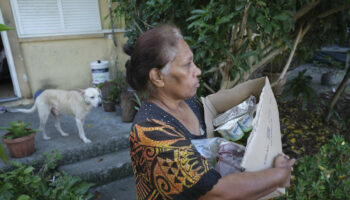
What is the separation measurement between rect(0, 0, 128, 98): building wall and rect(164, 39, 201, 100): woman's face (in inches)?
195

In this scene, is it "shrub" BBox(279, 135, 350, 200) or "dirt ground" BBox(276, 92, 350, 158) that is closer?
"shrub" BBox(279, 135, 350, 200)

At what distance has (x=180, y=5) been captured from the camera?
251 cm

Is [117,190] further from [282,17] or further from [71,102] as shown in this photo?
[282,17]

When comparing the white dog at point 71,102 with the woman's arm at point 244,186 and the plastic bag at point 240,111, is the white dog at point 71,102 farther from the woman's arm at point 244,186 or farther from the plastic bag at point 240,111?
the woman's arm at point 244,186

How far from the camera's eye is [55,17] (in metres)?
5.15

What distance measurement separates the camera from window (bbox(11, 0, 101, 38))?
484cm

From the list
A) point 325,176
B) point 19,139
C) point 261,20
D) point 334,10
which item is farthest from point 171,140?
point 19,139

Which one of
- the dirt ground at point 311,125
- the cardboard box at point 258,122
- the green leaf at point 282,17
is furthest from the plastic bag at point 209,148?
the dirt ground at point 311,125

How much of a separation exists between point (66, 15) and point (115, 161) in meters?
3.69

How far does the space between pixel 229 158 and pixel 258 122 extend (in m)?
0.20

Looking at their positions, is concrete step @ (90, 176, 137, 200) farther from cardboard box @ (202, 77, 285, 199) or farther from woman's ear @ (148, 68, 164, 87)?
woman's ear @ (148, 68, 164, 87)

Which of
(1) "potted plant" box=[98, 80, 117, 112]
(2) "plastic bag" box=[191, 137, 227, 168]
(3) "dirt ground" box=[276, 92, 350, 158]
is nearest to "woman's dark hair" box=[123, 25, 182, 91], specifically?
(2) "plastic bag" box=[191, 137, 227, 168]

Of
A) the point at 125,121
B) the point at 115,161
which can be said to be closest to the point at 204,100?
the point at 115,161

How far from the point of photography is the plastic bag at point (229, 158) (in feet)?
3.25
